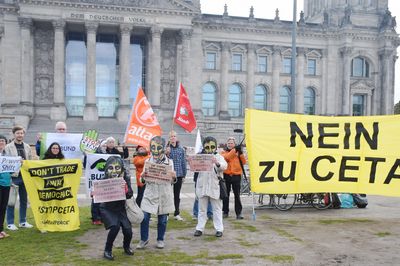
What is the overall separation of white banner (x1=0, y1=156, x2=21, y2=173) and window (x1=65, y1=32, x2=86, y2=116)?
4028 cm

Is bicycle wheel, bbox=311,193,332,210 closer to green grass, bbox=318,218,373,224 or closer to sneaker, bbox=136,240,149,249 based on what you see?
green grass, bbox=318,218,373,224

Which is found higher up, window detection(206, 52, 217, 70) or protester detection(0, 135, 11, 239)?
window detection(206, 52, 217, 70)

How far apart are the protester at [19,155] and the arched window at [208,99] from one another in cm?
4310

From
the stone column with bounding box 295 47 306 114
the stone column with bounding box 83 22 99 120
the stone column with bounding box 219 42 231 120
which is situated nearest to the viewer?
the stone column with bounding box 83 22 99 120

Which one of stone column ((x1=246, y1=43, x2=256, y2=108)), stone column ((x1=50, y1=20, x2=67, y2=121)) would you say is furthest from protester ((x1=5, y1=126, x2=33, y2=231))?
stone column ((x1=246, y1=43, x2=256, y2=108))

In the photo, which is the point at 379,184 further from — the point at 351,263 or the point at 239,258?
the point at 239,258

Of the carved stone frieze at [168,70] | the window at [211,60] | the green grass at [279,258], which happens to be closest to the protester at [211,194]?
the green grass at [279,258]

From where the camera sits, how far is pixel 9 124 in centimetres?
4112

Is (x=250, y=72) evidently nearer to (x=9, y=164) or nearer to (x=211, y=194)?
(x=211, y=194)

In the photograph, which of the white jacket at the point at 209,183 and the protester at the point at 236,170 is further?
the protester at the point at 236,170

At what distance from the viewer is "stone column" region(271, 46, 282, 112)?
181ft

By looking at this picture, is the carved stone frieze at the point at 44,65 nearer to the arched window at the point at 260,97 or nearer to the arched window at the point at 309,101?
the arched window at the point at 260,97

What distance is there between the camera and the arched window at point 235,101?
180 ft

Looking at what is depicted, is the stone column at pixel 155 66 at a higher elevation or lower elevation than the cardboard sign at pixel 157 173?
higher
